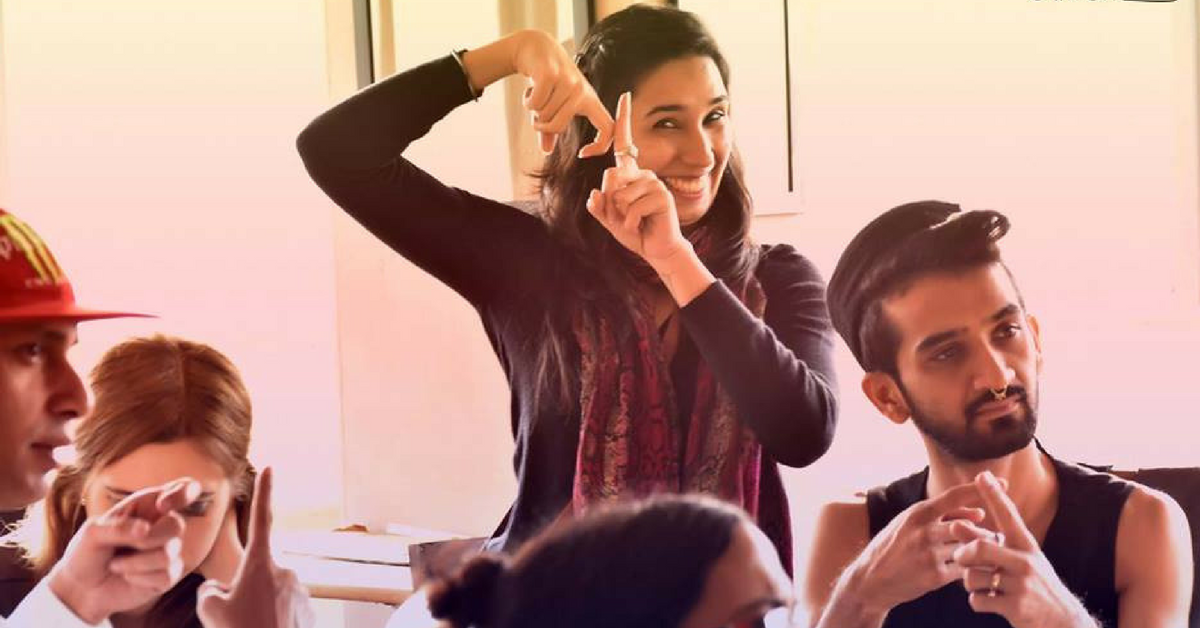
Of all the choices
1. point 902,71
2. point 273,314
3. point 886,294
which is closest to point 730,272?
point 886,294

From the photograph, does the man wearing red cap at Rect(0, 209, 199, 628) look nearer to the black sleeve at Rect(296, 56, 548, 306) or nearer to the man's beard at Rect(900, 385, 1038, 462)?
the black sleeve at Rect(296, 56, 548, 306)

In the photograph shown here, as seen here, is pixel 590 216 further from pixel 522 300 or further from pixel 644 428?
pixel 644 428

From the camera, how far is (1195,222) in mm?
1687

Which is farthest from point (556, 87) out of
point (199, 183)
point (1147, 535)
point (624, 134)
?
point (1147, 535)

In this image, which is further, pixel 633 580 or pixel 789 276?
pixel 789 276

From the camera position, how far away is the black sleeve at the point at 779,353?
1.49 m

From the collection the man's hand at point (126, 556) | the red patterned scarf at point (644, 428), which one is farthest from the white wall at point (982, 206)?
the man's hand at point (126, 556)

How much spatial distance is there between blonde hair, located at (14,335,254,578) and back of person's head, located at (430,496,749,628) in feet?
1.06

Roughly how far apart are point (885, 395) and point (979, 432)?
0.12 meters

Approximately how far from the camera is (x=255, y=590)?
151 cm

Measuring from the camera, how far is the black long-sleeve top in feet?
4.86

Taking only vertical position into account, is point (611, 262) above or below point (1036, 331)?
above

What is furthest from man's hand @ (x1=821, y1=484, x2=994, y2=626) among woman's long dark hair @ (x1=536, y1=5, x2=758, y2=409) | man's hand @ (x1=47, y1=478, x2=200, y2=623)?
man's hand @ (x1=47, y1=478, x2=200, y2=623)

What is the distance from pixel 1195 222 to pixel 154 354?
1.29 m
